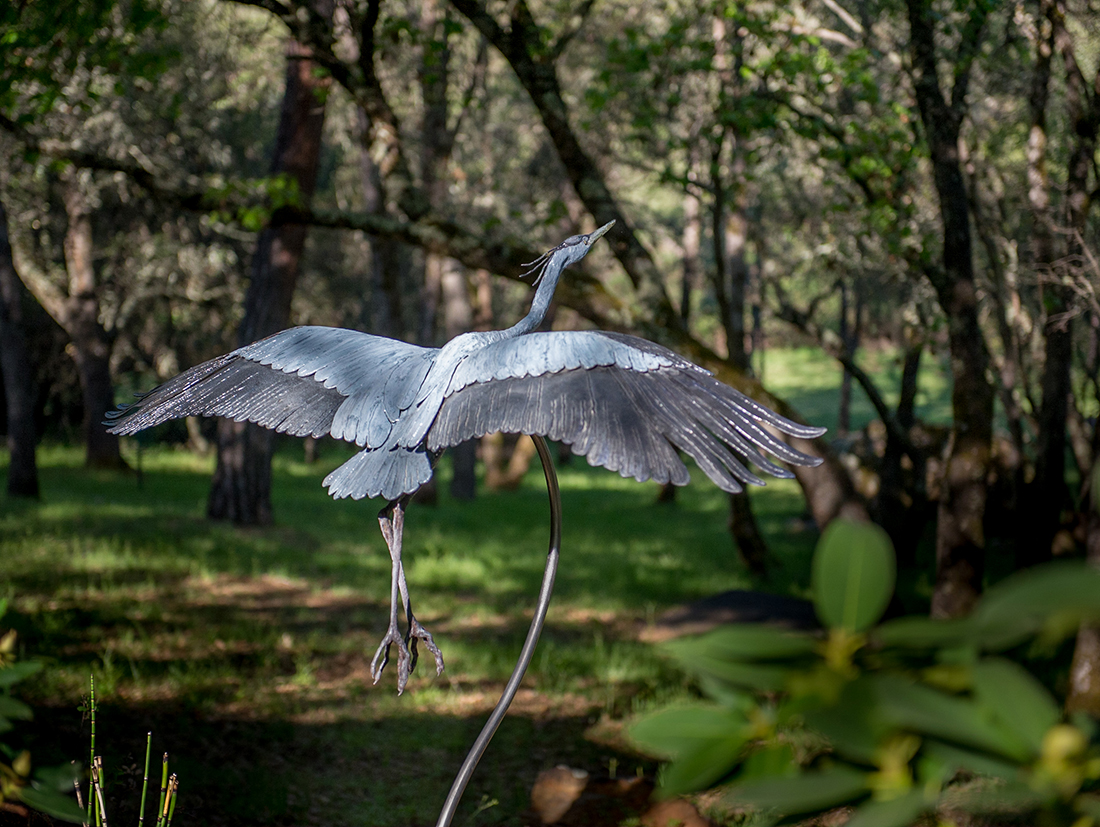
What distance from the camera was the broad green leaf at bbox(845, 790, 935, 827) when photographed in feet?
2.33

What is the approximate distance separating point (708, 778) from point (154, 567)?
31.1 ft

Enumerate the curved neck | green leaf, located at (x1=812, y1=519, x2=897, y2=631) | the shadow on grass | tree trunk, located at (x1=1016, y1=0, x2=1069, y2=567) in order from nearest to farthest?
green leaf, located at (x1=812, y1=519, x2=897, y2=631), the curved neck, the shadow on grass, tree trunk, located at (x1=1016, y1=0, x2=1069, y2=567)

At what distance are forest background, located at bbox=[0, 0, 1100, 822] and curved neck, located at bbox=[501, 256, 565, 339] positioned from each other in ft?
8.27

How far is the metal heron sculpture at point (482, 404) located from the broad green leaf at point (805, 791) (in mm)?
1463

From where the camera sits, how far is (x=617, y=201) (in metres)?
13.8

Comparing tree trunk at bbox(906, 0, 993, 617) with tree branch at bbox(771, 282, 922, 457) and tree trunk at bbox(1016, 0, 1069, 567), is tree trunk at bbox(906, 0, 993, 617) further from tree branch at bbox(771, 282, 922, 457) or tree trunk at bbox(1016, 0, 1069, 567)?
tree trunk at bbox(1016, 0, 1069, 567)

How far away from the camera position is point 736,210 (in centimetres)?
1141

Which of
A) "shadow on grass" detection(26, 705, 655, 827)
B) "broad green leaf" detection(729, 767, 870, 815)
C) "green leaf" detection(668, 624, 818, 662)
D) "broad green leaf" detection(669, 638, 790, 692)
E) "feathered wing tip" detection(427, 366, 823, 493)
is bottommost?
"shadow on grass" detection(26, 705, 655, 827)

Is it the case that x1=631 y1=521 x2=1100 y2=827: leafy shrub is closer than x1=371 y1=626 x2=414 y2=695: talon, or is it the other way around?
A: x1=631 y1=521 x2=1100 y2=827: leafy shrub

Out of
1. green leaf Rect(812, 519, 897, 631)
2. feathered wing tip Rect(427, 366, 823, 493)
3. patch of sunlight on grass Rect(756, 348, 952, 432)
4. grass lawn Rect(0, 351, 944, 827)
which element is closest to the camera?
green leaf Rect(812, 519, 897, 631)

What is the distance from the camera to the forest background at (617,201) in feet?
22.8

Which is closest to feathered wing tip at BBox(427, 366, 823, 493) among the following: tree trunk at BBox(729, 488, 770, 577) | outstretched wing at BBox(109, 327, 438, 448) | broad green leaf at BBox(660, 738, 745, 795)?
outstretched wing at BBox(109, 327, 438, 448)

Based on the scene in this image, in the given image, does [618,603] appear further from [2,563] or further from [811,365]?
[811,365]

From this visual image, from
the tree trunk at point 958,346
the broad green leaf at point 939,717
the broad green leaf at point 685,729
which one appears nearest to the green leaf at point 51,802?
the broad green leaf at point 685,729
